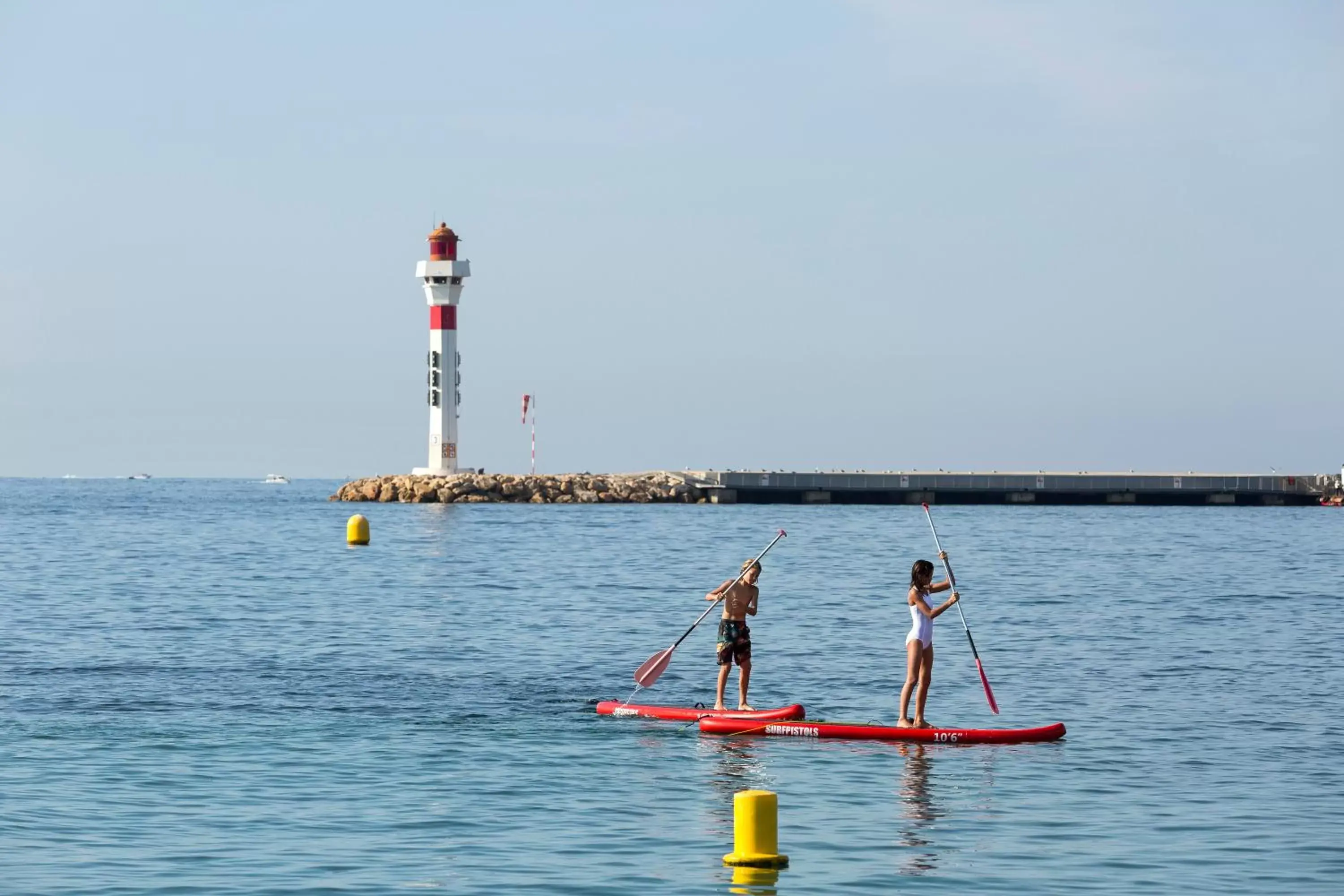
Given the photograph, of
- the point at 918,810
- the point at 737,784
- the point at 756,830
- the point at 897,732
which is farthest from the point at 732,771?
the point at 756,830

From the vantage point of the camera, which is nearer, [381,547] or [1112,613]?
[1112,613]

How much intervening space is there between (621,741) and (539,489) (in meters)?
92.4

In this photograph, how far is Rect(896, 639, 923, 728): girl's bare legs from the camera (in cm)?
2062

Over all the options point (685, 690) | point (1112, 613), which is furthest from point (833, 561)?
point (685, 690)

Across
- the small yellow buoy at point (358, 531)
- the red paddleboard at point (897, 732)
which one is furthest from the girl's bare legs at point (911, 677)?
the small yellow buoy at point (358, 531)

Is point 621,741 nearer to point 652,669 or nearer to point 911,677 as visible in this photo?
point 652,669

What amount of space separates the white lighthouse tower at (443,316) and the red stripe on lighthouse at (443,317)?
3cm

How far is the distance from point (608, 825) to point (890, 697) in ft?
32.4

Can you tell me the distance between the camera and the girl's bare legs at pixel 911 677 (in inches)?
812

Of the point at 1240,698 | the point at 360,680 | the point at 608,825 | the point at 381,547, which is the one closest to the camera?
the point at 608,825

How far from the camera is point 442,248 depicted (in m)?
100

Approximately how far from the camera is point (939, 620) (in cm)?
3900

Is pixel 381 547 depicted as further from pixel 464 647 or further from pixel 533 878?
pixel 533 878

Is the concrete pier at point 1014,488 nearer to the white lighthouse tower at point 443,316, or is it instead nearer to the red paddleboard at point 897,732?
the white lighthouse tower at point 443,316
